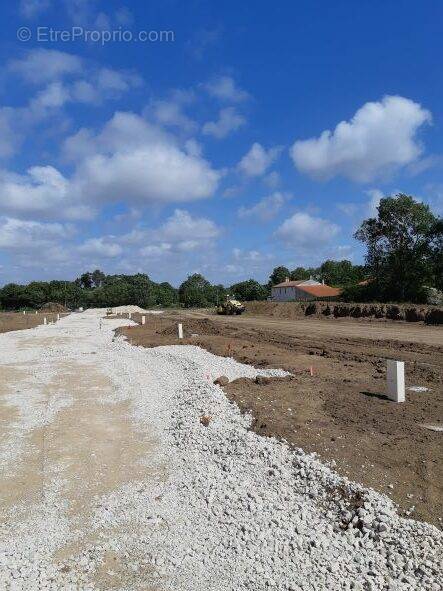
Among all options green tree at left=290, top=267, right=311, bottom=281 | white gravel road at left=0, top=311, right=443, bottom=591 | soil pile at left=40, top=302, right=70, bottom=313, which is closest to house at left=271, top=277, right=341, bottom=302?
green tree at left=290, top=267, right=311, bottom=281

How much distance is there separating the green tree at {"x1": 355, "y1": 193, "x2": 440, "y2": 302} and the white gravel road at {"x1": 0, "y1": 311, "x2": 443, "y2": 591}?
134 ft

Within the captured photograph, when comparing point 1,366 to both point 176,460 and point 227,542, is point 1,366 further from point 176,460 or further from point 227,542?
point 227,542

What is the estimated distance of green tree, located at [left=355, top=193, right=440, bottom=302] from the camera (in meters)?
46.7

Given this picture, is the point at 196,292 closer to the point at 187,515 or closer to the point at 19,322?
the point at 19,322

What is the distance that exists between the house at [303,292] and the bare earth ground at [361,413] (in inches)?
2156

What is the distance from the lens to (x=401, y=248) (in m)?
49.2

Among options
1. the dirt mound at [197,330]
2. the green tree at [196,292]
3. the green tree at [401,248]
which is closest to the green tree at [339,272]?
the green tree at [196,292]

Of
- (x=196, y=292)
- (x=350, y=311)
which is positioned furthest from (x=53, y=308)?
(x=350, y=311)

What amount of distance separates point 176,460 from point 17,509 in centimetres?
274

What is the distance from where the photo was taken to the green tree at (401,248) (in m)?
46.7

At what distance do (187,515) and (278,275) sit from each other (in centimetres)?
11142

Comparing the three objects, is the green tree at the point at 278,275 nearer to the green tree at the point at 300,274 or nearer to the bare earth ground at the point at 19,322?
the green tree at the point at 300,274

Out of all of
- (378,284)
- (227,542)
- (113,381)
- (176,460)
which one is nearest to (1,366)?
(113,381)

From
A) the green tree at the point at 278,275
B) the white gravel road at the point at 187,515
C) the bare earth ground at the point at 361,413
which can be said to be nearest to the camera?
the white gravel road at the point at 187,515
